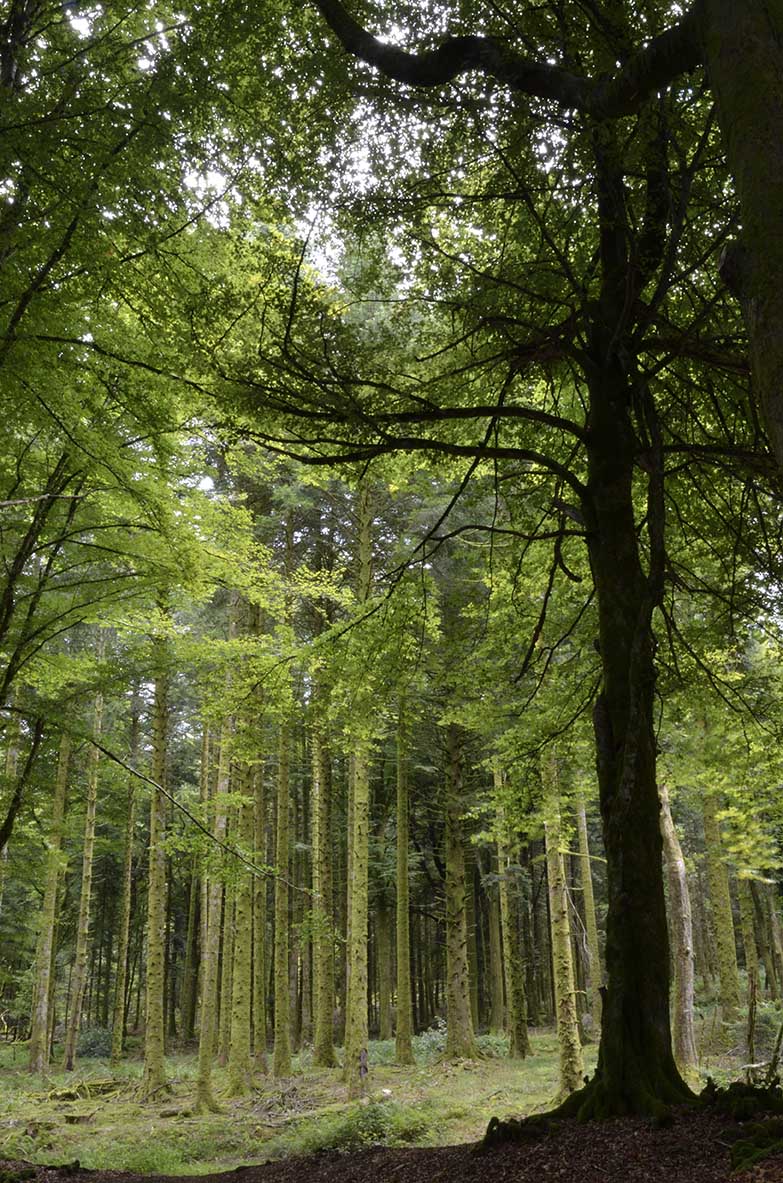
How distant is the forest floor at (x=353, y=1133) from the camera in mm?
3783

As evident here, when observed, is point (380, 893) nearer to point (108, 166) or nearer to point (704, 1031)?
point (704, 1031)

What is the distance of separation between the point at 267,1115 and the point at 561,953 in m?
5.55

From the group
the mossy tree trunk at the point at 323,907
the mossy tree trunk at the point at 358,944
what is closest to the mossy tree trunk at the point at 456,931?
the mossy tree trunk at the point at 323,907

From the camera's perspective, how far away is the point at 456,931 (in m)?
17.2

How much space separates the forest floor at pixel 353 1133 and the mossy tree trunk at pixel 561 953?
2.98 feet

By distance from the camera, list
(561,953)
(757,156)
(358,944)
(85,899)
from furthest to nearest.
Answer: (85,899), (358,944), (561,953), (757,156)

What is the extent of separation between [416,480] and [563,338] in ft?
12.3

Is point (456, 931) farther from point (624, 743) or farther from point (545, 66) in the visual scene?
point (545, 66)

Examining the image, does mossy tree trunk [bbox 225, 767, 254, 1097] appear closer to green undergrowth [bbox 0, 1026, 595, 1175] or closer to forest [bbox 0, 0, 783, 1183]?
green undergrowth [bbox 0, 1026, 595, 1175]

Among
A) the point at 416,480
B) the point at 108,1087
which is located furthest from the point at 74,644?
the point at 416,480

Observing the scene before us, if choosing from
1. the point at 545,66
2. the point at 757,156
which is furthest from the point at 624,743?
the point at 545,66

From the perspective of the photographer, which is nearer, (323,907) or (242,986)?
(242,986)

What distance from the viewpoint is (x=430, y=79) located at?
12.6 feet

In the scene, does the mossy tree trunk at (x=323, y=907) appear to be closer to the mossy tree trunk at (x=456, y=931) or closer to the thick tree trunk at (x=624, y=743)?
the mossy tree trunk at (x=456, y=931)
